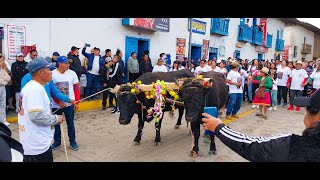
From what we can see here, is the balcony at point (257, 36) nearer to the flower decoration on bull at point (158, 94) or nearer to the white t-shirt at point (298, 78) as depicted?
the white t-shirt at point (298, 78)

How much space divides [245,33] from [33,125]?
20.8 metres

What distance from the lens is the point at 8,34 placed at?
8.35m

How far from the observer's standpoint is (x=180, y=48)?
15.6 metres

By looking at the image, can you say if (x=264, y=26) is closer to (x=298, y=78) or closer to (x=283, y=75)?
(x=283, y=75)

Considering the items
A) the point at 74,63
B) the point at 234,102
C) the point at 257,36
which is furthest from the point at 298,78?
the point at 257,36

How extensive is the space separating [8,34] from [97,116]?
11.6ft

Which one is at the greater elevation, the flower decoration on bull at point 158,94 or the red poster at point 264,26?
the red poster at point 264,26

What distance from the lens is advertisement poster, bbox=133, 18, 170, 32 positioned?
12130mm

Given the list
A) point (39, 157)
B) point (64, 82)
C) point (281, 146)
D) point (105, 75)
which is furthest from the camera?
point (105, 75)

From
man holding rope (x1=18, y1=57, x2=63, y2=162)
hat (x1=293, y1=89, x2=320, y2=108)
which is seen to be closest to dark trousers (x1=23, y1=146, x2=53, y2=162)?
man holding rope (x1=18, y1=57, x2=63, y2=162)

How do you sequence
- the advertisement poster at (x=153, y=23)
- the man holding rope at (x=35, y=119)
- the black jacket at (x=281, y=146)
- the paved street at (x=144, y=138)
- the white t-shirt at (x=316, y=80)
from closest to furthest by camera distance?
the black jacket at (x=281, y=146), the man holding rope at (x=35, y=119), the paved street at (x=144, y=138), the white t-shirt at (x=316, y=80), the advertisement poster at (x=153, y=23)

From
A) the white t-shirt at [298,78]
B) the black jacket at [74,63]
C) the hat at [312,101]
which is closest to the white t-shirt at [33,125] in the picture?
the hat at [312,101]

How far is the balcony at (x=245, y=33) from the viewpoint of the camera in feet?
70.7

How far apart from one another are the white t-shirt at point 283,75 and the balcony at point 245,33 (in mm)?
10159
